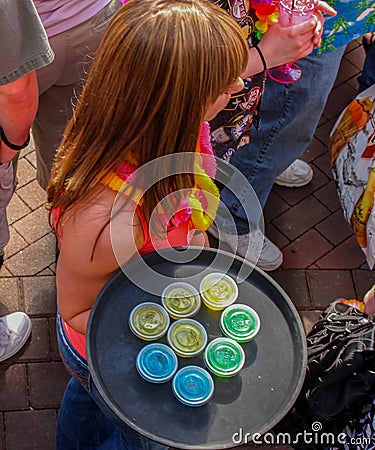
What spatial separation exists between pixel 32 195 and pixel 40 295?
57 cm

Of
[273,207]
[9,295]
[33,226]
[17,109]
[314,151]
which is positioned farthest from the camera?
[314,151]

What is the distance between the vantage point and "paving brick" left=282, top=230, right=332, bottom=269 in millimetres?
3193

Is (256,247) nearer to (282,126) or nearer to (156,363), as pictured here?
(282,126)

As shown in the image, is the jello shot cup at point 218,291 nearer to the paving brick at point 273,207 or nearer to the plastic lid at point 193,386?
the plastic lid at point 193,386

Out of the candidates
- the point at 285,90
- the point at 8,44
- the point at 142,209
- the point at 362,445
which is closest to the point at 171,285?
the point at 142,209

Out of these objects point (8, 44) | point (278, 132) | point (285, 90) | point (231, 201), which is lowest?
point (231, 201)

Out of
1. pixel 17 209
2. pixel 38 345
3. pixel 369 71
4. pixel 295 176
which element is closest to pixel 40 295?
pixel 38 345

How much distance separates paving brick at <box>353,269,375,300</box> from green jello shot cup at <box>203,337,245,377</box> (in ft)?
5.35

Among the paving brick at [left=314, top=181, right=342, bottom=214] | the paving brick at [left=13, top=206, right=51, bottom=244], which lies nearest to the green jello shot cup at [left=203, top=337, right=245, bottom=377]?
the paving brick at [left=13, top=206, right=51, bottom=244]

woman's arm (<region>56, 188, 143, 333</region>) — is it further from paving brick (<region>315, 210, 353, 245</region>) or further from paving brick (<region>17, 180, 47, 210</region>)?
paving brick (<region>315, 210, 353, 245</region>)

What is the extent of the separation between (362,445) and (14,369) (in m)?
1.55

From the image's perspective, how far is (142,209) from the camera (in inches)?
64.4

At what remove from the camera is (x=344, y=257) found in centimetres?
324

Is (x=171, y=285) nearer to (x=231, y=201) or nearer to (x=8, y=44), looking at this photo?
(x=8, y=44)
